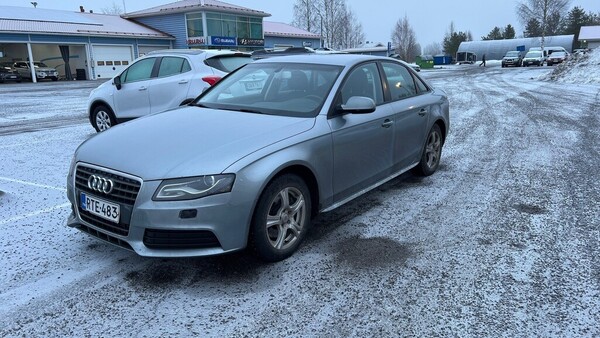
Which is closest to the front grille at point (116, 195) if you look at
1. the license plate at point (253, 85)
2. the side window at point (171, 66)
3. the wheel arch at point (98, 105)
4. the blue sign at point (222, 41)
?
the license plate at point (253, 85)

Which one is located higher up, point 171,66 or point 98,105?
point 171,66

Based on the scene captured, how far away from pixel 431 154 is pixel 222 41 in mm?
38213

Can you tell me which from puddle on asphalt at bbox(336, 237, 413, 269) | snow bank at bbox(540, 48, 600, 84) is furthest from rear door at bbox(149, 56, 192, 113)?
snow bank at bbox(540, 48, 600, 84)

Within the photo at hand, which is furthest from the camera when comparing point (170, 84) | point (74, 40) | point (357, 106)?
point (74, 40)

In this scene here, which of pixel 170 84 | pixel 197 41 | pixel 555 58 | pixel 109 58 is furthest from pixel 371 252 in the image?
pixel 555 58

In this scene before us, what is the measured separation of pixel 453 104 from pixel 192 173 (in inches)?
478

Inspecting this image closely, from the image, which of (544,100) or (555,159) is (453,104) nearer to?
(544,100)

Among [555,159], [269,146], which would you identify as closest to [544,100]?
[555,159]

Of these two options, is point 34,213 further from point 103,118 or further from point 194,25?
point 194,25

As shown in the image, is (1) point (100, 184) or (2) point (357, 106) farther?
(2) point (357, 106)

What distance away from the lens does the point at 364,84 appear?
4527 mm

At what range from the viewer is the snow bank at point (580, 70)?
68.8 feet

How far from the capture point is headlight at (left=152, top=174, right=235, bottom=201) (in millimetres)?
2996

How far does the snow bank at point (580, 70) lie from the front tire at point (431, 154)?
1806 cm
